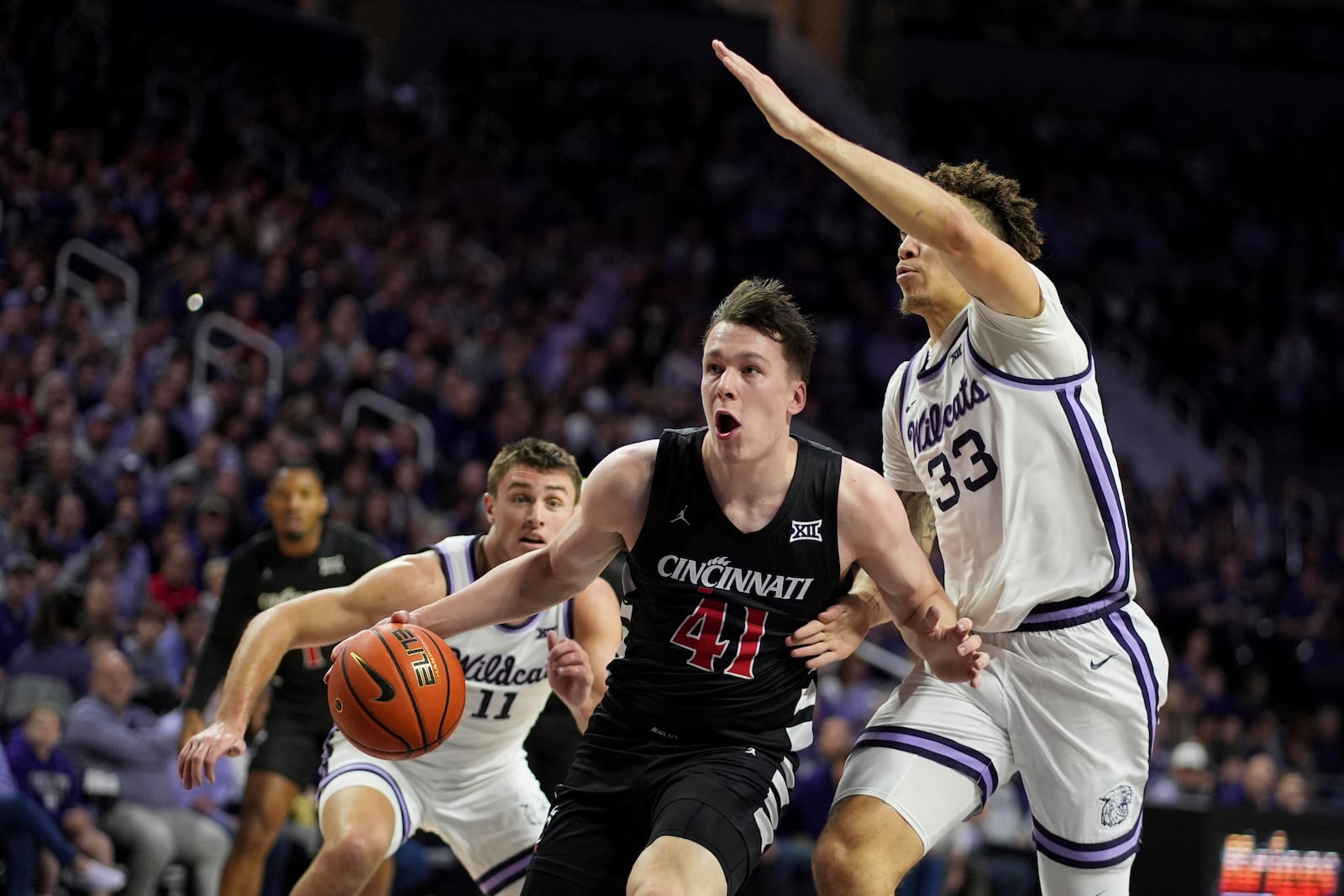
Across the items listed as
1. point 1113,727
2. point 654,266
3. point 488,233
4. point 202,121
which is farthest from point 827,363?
point 1113,727

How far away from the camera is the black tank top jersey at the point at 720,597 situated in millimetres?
4328

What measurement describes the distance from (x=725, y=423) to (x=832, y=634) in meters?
0.66

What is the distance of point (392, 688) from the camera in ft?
14.6

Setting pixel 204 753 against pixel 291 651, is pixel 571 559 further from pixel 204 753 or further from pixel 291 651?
pixel 291 651

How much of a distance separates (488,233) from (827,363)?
3.84 meters

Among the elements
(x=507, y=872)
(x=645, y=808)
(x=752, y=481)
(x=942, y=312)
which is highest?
(x=942, y=312)

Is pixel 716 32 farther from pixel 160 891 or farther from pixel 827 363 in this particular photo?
pixel 160 891

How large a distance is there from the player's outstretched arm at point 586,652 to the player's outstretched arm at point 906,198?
5.06ft

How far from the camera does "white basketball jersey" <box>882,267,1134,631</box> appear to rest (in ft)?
14.6

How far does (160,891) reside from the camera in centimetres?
898

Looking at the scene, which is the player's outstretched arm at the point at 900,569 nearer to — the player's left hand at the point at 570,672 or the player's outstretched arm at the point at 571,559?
the player's outstretched arm at the point at 571,559

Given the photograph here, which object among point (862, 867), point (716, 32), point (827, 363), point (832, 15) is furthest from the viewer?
point (832, 15)

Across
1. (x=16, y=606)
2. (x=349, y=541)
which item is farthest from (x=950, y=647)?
(x=16, y=606)

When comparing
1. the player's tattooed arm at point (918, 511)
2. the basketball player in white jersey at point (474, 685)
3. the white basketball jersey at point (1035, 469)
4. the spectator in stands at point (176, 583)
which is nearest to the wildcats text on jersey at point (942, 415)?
the white basketball jersey at point (1035, 469)
